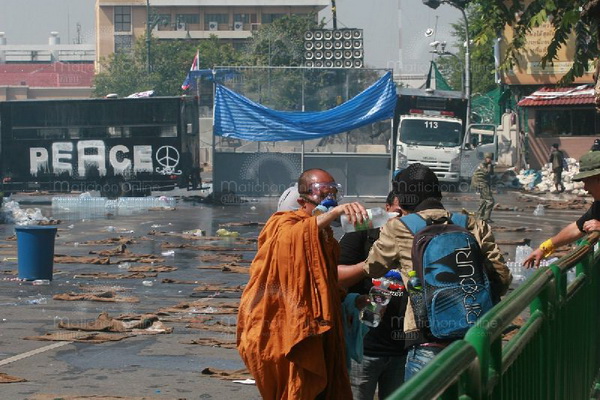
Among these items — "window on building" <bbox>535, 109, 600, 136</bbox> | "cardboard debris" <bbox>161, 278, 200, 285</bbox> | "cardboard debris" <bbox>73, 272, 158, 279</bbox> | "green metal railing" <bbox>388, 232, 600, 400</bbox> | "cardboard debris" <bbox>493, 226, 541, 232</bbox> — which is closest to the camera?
"green metal railing" <bbox>388, 232, 600, 400</bbox>

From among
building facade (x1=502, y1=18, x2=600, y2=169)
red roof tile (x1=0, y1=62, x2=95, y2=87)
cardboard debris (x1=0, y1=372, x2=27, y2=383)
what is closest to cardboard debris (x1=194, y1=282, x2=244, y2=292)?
cardboard debris (x1=0, y1=372, x2=27, y2=383)

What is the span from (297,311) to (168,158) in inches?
1332

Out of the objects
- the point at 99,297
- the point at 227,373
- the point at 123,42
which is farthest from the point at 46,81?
the point at 227,373

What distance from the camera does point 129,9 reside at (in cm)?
13138

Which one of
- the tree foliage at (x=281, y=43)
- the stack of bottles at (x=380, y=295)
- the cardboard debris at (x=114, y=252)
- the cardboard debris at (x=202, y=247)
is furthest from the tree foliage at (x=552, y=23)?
the tree foliage at (x=281, y=43)

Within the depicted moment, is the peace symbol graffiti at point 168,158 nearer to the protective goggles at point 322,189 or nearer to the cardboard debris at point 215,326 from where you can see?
the cardboard debris at point 215,326

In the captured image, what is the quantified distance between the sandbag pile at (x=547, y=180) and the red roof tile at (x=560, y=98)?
2.68 meters

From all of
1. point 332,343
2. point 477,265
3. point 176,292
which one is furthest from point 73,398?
point 176,292

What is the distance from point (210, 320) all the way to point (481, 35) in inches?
237

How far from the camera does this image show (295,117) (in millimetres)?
35594

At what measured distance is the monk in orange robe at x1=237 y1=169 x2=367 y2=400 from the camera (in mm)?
5453

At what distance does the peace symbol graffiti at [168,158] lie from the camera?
3891 cm

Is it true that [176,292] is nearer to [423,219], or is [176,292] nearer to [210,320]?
[210,320]

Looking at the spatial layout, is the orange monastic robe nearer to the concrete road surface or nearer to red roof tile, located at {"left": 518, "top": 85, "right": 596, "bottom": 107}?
the concrete road surface
